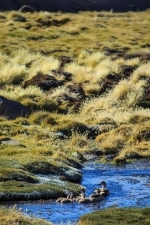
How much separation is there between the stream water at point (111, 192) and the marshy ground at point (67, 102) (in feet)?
2.07

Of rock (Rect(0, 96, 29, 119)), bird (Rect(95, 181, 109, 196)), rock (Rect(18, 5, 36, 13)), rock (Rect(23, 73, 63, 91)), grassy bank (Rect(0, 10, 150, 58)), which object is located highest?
rock (Rect(18, 5, 36, 13))

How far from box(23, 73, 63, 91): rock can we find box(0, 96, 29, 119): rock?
7.41m

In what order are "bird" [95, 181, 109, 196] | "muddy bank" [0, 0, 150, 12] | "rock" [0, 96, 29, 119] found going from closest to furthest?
"bird" [95, 181, 109, 196]
"rock" [0, 96, 29, 119]
"muddy bank" [0, 0, 150, 12]

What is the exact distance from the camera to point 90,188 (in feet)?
70.6

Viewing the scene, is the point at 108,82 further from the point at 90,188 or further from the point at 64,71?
the point at 90,188

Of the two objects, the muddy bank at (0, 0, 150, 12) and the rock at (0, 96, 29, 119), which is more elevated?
the muddy bank at (0, 0, 150, 12)

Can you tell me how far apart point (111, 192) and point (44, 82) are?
2205cm

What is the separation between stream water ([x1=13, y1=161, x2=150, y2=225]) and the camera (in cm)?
1783

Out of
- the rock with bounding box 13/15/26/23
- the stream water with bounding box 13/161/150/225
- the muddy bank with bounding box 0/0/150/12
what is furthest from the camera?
the muddy bank with bounding box 0/0/150/12

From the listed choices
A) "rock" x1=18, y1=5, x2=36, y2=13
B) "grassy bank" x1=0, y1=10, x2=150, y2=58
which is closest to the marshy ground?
"grassy bank" x1=0, y1=10, x2=150, y2=58

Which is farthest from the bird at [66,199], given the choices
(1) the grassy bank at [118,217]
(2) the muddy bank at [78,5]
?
(2) the muddy bank at [78,5]

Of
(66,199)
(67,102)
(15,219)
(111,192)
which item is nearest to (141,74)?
(67,102)

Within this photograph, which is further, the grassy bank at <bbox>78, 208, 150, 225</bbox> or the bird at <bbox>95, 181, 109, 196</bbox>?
the bird at <bbox>95, 181, 109, 196</bbox>

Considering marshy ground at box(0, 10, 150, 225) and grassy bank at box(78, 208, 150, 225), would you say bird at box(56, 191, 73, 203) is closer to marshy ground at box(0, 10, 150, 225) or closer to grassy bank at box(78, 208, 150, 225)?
marshy ground at box(0, 10, 150, 225)
